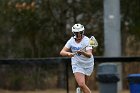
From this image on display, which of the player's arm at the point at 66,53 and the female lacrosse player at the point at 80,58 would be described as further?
the female lacrosse player at the point at 80,58

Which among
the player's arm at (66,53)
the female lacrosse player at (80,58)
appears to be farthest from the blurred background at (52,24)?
the female lacrosse player at (80,58)

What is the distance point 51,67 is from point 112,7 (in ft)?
9.31

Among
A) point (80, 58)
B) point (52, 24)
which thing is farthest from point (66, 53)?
point (52, 24)

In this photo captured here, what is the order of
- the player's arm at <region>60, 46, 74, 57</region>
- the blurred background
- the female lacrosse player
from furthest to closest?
the blurred background, the female lacrosse player, the player's arm at <region>60, 46, 74, 57</region>

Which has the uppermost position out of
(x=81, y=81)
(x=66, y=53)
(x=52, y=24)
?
(x=52, y=24)

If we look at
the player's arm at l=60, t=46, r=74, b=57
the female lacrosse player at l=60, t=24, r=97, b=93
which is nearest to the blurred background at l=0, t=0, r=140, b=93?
the player's arm at l=60, t=46, r=74, b=57

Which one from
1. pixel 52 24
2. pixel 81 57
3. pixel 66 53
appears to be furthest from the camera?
pixel 52 24

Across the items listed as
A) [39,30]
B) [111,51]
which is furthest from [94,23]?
[111,51]

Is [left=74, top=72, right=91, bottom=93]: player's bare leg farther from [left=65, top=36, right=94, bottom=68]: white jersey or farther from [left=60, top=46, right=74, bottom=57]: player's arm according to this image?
[left=60, top=46, right=74, bottom=57]: player's arm

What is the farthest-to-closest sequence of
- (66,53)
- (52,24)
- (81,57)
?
(52,24) → (81,57) → (66,53)

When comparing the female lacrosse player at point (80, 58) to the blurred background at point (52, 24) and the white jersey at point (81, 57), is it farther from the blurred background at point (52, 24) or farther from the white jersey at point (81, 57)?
the blurred background at point (52, 24)

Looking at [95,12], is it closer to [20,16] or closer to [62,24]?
[62,24]

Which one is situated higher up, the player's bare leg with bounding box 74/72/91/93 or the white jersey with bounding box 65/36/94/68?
the white jersey with bounding box 65/36/94/68

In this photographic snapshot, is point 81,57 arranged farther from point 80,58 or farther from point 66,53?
point 66,53
